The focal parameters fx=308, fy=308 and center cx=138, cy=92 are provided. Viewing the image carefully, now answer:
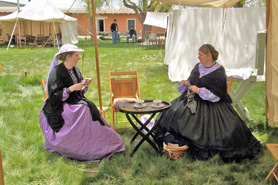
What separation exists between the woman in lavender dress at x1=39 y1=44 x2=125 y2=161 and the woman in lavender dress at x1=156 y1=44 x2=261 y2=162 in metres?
0.81

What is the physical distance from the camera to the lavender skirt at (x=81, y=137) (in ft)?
10.8

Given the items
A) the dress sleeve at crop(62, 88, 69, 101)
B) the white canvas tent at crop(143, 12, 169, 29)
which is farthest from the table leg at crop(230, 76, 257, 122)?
the white canvas tent at crop(143, 12, 169, 29)

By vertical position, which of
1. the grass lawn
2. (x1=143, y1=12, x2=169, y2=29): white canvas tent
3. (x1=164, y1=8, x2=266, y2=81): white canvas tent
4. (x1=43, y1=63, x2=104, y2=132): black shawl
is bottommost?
Answer: the grass lawn

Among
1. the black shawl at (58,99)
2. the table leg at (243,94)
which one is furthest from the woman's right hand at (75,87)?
the table leg at (243,94)

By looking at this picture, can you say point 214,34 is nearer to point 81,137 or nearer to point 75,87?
point 75,87

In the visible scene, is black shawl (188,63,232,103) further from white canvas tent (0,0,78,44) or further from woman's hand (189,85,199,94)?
white canvas tent (0,0,78,44)

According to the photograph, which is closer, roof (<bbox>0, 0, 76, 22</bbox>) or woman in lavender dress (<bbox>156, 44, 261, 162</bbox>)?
woman in lavender dress (<bbox>156, 44, 261, 162</bbox>)

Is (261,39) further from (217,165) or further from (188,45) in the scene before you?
(188,45)

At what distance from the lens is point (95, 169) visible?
3219 mm

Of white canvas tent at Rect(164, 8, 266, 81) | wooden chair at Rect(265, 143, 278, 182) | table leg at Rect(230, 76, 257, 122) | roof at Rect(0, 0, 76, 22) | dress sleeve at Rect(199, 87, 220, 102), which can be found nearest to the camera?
wooden chair at Rect(265, 143, 278, 182)

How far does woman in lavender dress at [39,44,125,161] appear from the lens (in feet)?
10.8

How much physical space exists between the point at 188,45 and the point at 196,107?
4244mm

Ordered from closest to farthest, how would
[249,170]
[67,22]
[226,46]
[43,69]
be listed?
[249,170] < [226,46] < [43,69] < [67,22]

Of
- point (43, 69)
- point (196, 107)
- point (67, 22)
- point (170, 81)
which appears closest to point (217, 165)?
point (196, 107)
